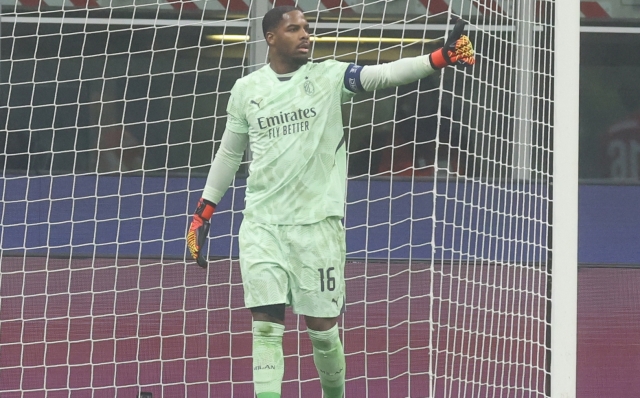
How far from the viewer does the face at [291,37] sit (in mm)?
5254

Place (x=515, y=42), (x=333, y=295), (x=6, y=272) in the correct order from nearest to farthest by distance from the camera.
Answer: (x=333, y=295)
(x=515, y=42)
(x=6, y=272)

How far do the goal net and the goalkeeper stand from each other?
66.2 inches

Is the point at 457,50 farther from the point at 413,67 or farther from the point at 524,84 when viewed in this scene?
the point at 524,84

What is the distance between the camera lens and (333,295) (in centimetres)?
525

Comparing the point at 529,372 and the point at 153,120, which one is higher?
the point at 153,120

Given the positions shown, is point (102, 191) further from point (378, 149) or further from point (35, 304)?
point (378, 149)

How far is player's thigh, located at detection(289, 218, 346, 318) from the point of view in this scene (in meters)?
5.19

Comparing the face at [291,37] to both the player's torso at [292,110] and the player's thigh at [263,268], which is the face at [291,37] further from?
the player's thigh at [263,268]

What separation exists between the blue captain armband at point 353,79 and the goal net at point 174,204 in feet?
5.56

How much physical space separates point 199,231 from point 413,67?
50.9 inches

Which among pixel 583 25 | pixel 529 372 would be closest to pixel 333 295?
pixel 529 372

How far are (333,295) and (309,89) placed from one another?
3.06ft

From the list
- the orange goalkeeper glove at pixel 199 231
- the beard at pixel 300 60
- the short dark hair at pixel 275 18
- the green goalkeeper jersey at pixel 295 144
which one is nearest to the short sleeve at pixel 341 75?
the green goalkeeper jersey at pixel 295 144

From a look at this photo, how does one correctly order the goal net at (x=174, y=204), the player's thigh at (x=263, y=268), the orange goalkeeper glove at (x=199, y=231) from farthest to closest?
the goal net at (x=174, y=204) → the orange goalkeeper glove at (x=199, y=231) → the player's thigh at (x=263, y=268)
